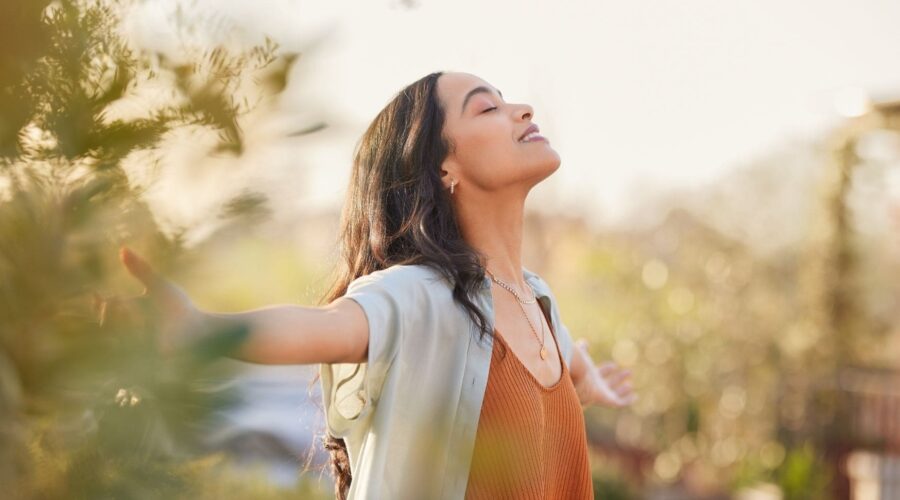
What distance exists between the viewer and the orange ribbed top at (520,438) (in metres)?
1.70

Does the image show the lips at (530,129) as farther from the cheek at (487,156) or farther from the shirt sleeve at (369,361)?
the shirt sleeve at (369,361)

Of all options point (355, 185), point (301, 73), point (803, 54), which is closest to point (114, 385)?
point (301, 73)

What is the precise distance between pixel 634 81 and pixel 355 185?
1270cm

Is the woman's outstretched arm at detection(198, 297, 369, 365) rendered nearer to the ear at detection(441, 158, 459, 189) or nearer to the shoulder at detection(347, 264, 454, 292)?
the shoulder at detection(347, 264, 454, 292)

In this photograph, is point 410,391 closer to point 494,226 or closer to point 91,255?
point 494,226

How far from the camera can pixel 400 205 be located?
1882mm

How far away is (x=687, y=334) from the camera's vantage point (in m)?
9.38

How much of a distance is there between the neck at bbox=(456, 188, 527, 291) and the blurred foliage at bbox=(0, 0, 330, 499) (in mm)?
1314

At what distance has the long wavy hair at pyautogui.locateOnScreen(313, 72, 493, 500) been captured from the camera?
1806 millimetres

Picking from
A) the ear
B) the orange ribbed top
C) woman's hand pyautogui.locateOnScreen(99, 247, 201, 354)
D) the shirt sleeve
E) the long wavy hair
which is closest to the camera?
woman's hand pyautogui.locateOnScreen(99, 247, 201, 354)

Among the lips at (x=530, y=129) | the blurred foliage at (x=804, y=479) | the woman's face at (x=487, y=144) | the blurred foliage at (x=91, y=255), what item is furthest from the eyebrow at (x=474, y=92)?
the blurred foliage at (x=804, y=479)

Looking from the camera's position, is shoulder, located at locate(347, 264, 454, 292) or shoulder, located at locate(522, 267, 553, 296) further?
shoulder, located at locate(522, 267, 553, 296)

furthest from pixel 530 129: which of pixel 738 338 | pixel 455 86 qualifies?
pixel 738 338

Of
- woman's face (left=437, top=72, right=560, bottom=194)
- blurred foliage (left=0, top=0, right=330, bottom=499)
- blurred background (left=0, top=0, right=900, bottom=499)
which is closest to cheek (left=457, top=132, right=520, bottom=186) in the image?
woman's face (left=437, top=72, right=560, bottom=194)
